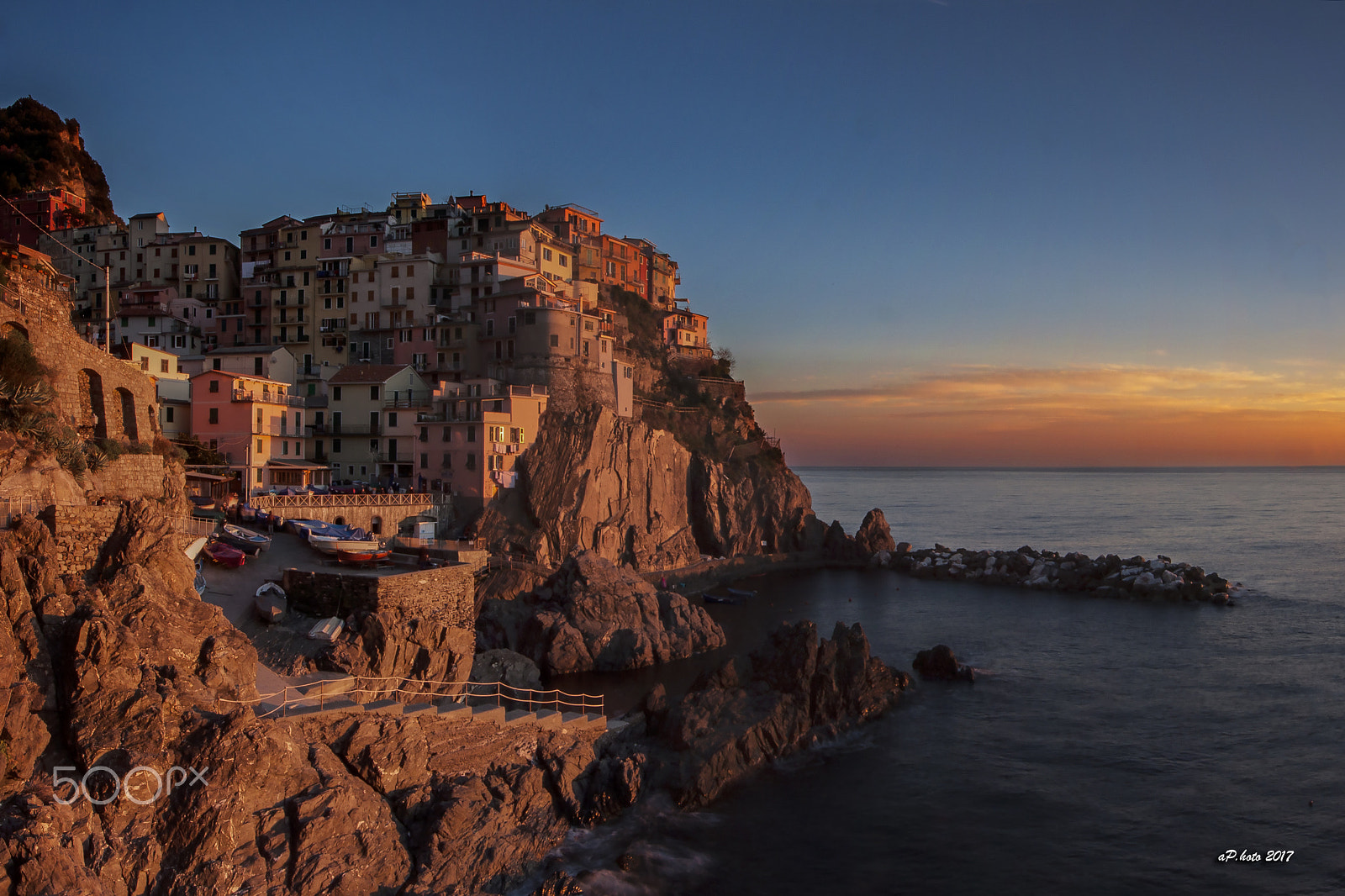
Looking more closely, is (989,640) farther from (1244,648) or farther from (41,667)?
(41,667)

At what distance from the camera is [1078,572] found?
61500mm

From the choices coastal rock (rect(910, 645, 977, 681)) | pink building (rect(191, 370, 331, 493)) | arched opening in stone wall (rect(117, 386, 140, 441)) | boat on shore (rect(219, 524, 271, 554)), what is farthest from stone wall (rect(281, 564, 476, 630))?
coastal rock (rect(910, 645, 977, 681))

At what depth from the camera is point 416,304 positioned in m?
65.4

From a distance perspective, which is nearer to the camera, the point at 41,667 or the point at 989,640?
the point at 41,667

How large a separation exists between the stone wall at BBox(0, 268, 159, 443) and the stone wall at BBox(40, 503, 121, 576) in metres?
9.55

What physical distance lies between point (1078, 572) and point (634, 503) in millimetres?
31841

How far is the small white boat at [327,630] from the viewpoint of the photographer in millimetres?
25703

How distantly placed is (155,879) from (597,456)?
43.1m

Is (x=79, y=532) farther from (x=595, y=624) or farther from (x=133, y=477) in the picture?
(x=595, y=624)

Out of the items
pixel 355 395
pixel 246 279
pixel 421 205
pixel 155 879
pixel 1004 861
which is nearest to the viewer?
pixel 155 879

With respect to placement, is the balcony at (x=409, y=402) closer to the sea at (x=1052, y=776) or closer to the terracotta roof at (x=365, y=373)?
the terracotta roof at (x=365, y=373)

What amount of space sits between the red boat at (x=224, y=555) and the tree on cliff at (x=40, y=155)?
66.2 meters

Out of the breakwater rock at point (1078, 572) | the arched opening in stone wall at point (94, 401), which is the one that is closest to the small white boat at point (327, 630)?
the arched opening in stone wall at point (94, 401)

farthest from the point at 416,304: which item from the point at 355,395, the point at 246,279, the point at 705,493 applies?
the point at 705,493
